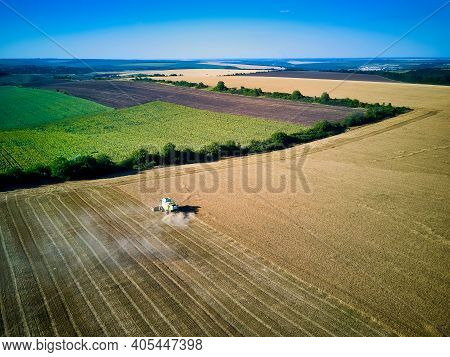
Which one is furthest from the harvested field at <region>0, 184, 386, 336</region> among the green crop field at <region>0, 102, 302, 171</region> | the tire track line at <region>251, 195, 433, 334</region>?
the green crop field at <region>0, 102, 302, 171</region>

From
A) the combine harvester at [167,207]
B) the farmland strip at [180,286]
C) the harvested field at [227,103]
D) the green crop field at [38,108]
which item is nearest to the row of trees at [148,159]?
the harvested field at [227,103]

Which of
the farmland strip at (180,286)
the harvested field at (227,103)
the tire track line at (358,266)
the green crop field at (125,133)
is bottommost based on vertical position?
the farmland strip at (180,286)

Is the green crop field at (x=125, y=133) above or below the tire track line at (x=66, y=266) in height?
above

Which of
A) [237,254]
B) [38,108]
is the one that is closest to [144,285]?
[237,254]

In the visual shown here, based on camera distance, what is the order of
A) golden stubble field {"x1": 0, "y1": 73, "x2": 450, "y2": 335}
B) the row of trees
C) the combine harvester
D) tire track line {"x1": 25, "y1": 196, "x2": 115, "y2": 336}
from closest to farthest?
tire track line {"x1": 25, "y1": 196, "x2": 115, "y2": 336} < golden stubble field {"x1": 0, "y1": 73, "x2": 450, "y2": 335} < the combine harvester < the row of trees

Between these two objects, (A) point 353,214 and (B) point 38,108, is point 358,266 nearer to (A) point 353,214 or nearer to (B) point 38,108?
(A) point 353,214

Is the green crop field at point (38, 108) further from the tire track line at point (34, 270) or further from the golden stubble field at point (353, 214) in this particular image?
the golden stubble field at point (353, 214)

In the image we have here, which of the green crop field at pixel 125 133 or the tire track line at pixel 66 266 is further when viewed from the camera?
the green crop field at pixel 125 133

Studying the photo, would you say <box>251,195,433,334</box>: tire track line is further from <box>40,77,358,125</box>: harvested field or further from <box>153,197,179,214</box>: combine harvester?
<box>40,77,358,125</box>: harvested field
